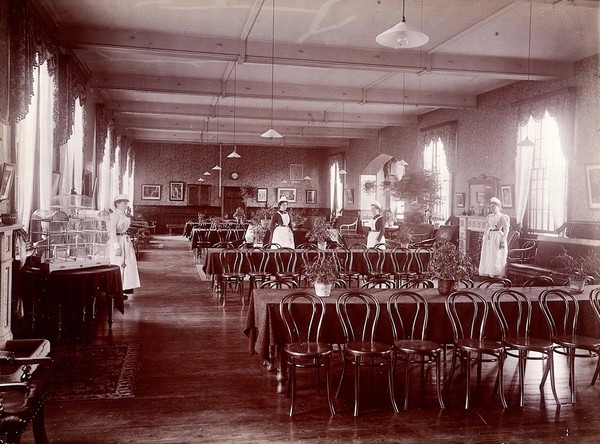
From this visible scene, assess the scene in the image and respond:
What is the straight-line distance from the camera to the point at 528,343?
4594 millimetres

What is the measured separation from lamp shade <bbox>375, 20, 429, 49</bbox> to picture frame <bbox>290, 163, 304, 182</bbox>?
66.5ft

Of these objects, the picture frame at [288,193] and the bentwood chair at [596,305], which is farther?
the picture frame at [288,193]

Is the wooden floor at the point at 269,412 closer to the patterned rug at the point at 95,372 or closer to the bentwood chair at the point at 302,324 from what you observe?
the patterned rug at the point at 95,372

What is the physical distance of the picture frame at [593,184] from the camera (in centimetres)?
937

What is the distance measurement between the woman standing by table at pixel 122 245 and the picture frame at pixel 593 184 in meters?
7.66

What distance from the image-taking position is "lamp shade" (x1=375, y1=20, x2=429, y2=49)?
466 cm

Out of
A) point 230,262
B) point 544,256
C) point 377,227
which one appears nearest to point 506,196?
point 544,256

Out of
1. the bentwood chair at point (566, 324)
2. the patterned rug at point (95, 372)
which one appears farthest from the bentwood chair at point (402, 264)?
the patterned rug at point (95, 372)

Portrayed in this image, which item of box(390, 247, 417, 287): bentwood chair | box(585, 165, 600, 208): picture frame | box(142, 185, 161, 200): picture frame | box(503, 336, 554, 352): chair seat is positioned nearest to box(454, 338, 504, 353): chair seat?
box(503, 336, 554, 352): chair seat

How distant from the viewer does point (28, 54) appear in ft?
20.0

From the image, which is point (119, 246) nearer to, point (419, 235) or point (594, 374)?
point (594, 374)

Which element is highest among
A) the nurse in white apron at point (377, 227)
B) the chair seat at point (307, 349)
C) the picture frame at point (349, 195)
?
the picture frame at point (349, 195)

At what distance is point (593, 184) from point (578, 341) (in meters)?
5.67

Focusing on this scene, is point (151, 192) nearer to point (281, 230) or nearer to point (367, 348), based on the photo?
point (281, 230)
